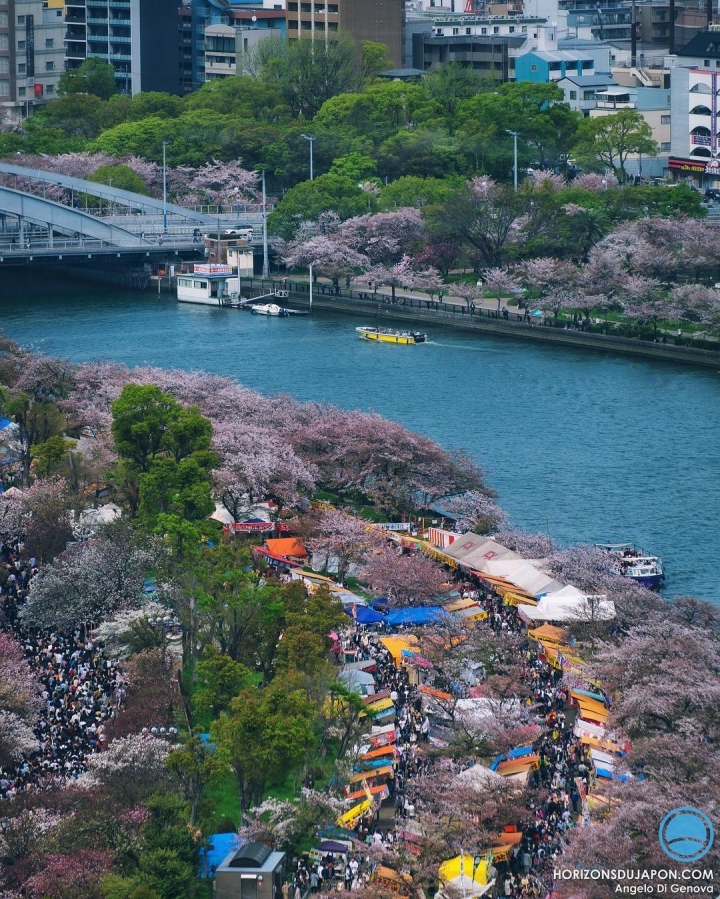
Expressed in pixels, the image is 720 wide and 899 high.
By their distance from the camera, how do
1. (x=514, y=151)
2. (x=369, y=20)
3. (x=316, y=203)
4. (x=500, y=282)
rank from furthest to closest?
(x=369, y=20), (x=514, y=151), (x=316, y=203), (x=500, y=282)

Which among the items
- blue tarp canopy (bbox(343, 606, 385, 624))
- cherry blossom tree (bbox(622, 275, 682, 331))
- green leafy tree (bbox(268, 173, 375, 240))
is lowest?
blue tarp canopy (bbox(343, 606, 385, 624))

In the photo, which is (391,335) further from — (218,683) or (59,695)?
(218,683)

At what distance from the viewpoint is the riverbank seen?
5809 cm

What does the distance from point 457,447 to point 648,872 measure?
1023 inches

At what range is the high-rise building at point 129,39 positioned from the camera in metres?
105

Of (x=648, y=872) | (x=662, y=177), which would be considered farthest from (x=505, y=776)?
(x=662, y=177)

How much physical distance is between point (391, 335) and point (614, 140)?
2444 cm

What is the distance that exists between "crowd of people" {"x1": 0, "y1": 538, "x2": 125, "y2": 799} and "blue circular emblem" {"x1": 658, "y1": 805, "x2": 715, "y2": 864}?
25.1ft

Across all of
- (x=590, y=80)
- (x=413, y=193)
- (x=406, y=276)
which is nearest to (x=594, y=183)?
(x=413, y=193)

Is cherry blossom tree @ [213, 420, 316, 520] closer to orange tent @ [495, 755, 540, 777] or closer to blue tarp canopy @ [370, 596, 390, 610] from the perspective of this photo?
blue tarp canopy @ [370, 596, 390, 610]

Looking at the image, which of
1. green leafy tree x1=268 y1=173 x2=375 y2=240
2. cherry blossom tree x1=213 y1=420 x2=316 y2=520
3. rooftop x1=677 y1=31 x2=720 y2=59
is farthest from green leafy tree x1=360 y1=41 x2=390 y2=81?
cherry blossom tree x1=213 y1=420 x2=316 y2=520

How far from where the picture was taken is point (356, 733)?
2669cm

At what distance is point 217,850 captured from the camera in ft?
77.6

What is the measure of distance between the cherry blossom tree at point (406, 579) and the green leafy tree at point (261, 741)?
8.00 metres
